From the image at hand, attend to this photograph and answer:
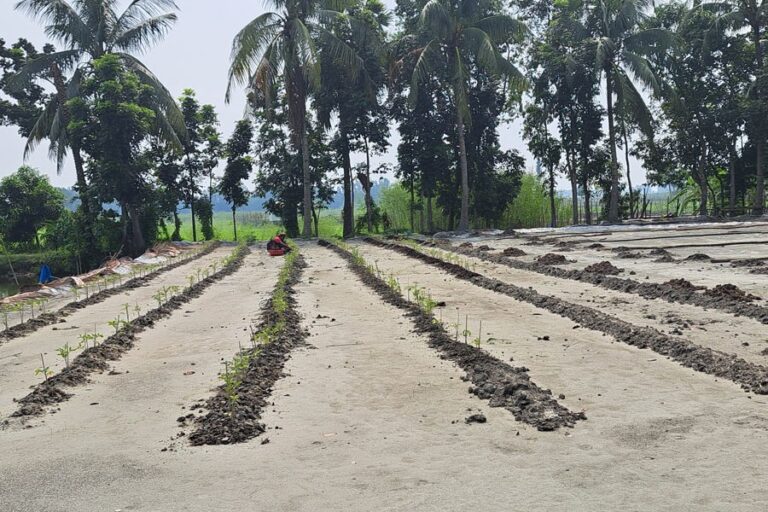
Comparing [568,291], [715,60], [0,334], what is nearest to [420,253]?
[568,291]

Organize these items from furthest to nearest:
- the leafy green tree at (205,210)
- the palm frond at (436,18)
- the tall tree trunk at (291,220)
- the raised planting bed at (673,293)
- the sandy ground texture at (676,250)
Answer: the tall tree trunk at (291,220) → the leafy green tree at (205,210) → the palm frond at (436,18) → the sandy ground texture at (676,250) → the raised planting bed at (673,293)

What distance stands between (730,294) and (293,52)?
2014 centimetres

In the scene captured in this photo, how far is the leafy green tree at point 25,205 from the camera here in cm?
3067

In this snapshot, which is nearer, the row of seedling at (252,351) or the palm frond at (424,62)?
the row of seedling at (252,351)

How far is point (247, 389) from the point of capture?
5410 millimetres

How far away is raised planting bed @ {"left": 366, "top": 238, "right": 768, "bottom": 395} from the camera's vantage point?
5.18 meters

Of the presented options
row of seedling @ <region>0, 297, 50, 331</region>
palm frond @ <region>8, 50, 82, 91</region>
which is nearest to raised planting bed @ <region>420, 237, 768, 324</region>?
row of seedling @ <region>0, 297, 50, 331</region>

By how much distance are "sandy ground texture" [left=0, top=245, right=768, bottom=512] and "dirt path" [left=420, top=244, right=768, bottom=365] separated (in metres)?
0.90

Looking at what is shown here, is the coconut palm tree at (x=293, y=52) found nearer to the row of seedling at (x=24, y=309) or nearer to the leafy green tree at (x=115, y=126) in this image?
the leafy green tree at (x=115, y=126)

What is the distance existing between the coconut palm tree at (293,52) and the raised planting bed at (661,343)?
1569cm

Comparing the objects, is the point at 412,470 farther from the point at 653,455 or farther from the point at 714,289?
the point at 714,289

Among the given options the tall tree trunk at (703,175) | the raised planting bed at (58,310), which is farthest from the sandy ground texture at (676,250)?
the tall tree trunk at (703,175)

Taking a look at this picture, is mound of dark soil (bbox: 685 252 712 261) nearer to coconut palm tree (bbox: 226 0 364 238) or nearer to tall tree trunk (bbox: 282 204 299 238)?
coconut palm tree (bbox: 226 0 364 238)

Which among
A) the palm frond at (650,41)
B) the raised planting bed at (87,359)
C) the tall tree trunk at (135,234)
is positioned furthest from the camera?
the palm frond at (650,41)
